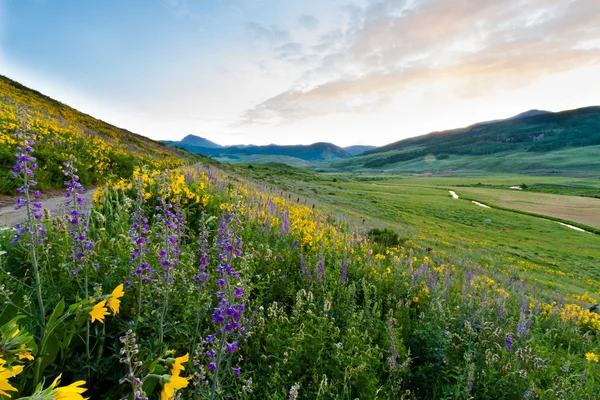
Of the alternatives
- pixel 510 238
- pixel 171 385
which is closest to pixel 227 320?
pixel 171 385

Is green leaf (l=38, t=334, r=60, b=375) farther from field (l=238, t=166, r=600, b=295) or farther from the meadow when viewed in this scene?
field (l=238, t=166, r=600, b=295)

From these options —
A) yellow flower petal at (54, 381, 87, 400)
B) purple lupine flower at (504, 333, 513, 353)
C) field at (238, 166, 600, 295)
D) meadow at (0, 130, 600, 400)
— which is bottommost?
field at (238, 166, 600, 295)

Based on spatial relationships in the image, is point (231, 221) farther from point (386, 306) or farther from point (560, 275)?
point (560, 275)

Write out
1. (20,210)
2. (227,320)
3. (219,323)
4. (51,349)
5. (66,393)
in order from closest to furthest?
(66,393) → (51,349) → (227,320) → (219,323) → (20,210)

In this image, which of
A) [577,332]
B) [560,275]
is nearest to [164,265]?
[577,332]

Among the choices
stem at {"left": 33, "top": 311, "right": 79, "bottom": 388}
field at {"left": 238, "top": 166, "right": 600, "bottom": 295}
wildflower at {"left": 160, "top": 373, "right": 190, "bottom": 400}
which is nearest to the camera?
wildflower at {"left": 160, "top": 373, "right": 190, "bottom": 400}

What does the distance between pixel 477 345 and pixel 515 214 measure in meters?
48.7

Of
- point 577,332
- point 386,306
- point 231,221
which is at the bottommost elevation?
point 577,332

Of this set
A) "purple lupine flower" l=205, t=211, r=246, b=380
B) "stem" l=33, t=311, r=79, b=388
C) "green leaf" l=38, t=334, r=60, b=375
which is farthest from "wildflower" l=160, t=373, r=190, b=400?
"green leaf" l=38, t=334, r=60, b=375

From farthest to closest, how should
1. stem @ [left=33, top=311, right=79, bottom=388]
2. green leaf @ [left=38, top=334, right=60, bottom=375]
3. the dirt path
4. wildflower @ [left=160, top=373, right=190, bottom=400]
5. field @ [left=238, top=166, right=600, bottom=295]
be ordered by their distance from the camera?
field @ [left=238, top=166, right=600, bottom=295], the dirt path, green leaf @ [left=38, top=334, right=60, bottom=375], stem @ [left=33, top=311, right=79, bottom=388], wildflower @ [left=160, top=373, right=190, bottom=400]

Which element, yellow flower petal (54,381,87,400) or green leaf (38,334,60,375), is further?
green leaf (38,334,60,375)

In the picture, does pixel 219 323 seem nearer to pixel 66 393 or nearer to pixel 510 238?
pixel 66 393

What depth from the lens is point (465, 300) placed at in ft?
19.4

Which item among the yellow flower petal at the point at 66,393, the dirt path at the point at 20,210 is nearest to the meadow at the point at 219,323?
the yellow flower petal at the point at 66,393
